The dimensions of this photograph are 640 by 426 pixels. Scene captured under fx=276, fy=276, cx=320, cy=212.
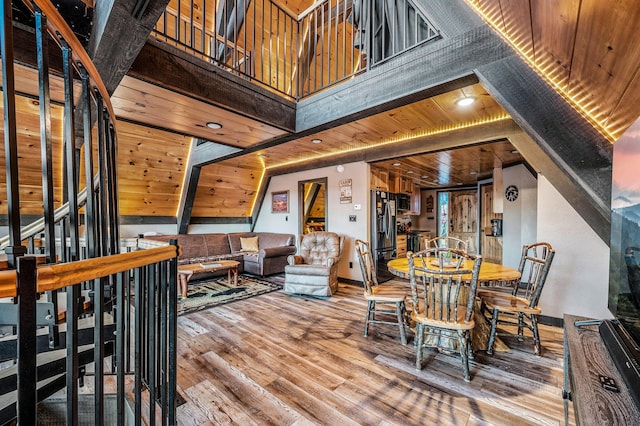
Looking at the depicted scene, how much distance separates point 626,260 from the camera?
1232mm

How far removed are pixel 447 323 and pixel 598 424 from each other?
118cm

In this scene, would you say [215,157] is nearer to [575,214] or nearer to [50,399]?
[50,399]

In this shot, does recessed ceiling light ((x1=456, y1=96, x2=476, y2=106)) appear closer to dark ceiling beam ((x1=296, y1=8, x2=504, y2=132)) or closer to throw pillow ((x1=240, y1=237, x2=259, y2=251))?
dark ceiling beam ((x1=296, y1=8, x2=504, y2=132))

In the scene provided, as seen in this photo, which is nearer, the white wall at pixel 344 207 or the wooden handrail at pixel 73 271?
the wooden handrail at pixel 73 271

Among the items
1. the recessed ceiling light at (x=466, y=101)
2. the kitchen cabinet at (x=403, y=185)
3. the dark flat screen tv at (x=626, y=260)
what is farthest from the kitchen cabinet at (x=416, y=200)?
the dark flat screen tv at (x=626, y=260)

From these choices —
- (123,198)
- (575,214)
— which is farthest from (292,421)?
(123,198)

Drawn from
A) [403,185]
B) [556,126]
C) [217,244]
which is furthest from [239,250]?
[556,126]

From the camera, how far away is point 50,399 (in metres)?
1.64

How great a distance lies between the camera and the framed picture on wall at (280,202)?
6.11m

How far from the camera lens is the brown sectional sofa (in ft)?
17.6

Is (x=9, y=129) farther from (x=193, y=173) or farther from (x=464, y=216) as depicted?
(x=464, y=216)

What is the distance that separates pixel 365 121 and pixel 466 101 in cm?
105

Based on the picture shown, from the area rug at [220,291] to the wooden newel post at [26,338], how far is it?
3.08m

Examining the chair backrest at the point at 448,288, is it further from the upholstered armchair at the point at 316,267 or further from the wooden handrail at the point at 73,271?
the upholstered armchair at the point at 316,267
